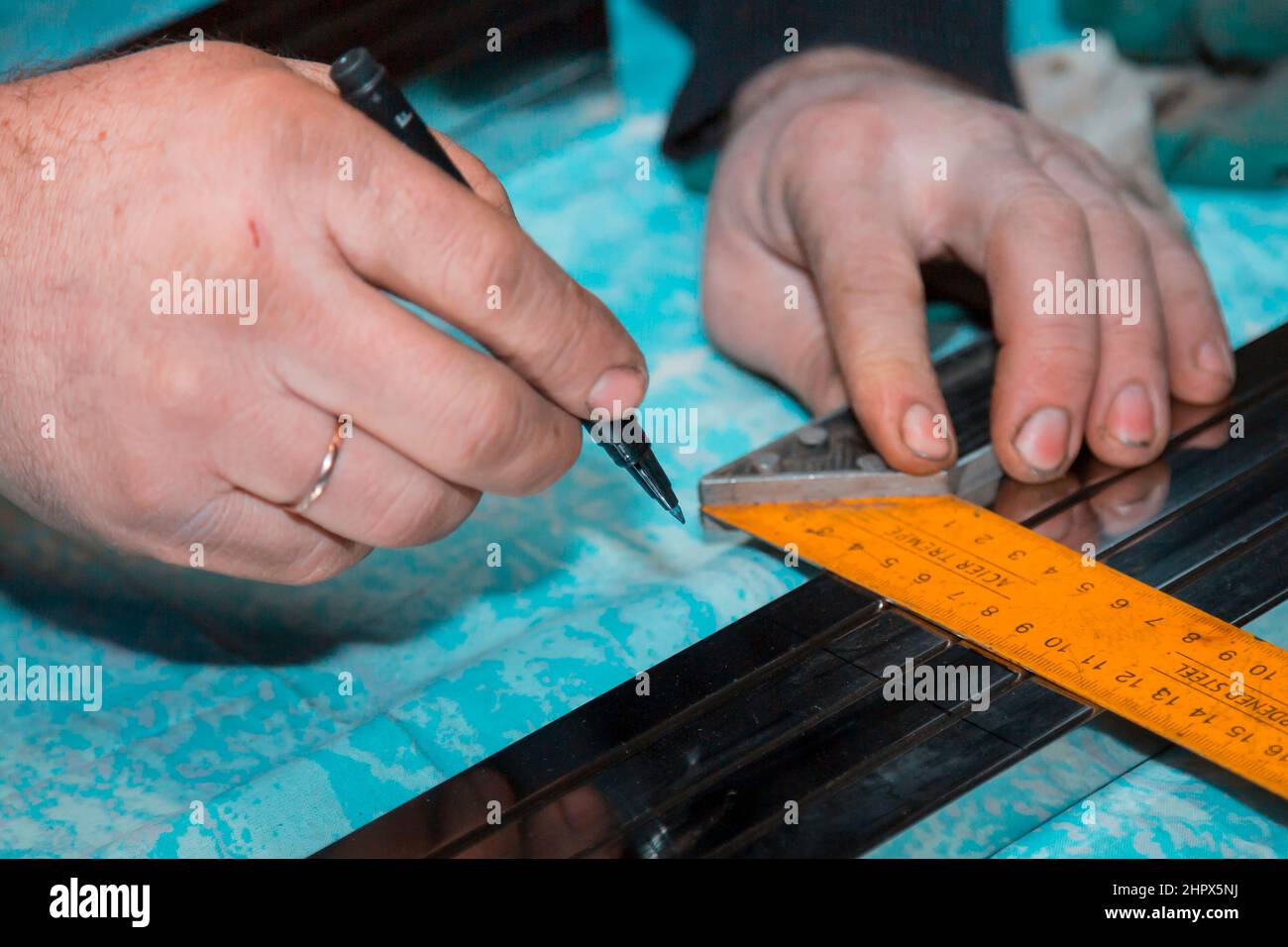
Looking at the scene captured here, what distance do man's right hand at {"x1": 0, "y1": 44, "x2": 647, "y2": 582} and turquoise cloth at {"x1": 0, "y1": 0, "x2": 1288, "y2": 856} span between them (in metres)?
0.19

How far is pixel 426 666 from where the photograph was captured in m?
1.14

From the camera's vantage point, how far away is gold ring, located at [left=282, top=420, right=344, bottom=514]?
883 mm

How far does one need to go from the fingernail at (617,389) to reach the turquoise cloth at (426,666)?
0.26 metres

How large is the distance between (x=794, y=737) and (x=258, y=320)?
44cm

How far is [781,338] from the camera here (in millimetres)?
1407

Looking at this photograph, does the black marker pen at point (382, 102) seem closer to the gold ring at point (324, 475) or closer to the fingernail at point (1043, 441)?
the gold ring at point (324, 475)

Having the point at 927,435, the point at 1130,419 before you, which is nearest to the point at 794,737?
the point at 927,435

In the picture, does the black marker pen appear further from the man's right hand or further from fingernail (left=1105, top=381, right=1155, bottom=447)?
fingernail (left=1105, top=381, right=1155, bottom=447)

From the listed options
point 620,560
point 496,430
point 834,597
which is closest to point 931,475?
point 834,597

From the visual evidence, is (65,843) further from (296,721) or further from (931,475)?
(931,475)

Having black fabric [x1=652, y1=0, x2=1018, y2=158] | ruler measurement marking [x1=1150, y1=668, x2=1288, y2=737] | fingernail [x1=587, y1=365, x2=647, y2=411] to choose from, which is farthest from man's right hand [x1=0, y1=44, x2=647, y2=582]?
black fabric [x1=652, y1=0, x2=1018, y2=158]

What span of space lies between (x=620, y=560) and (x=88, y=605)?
0.50m

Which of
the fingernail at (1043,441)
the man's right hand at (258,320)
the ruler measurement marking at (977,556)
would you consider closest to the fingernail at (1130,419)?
the fingernail at (1043,441)

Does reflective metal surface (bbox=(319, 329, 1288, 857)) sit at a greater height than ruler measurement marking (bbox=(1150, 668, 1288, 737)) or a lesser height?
lesser
